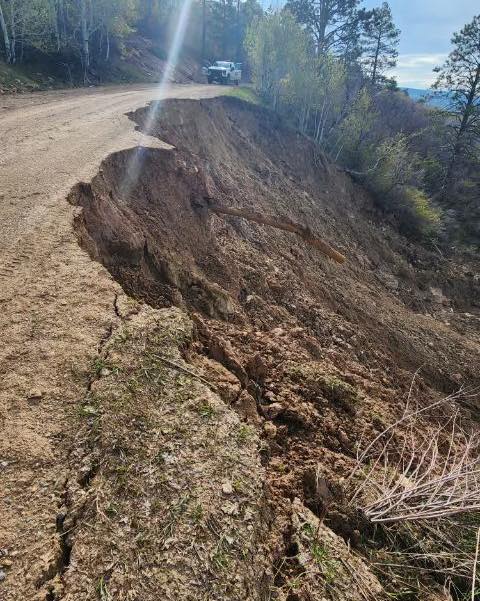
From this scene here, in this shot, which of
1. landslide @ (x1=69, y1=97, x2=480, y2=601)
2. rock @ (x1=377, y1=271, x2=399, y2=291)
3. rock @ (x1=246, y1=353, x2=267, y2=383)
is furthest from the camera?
rock @ (x1=377, y1=271, x2=399, y2=291)

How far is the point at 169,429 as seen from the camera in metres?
2.84

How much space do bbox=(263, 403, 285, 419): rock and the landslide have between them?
2cm

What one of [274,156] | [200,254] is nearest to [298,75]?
[274,156]

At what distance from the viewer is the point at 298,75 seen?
21.0 meters

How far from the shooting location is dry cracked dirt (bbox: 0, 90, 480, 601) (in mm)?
2135

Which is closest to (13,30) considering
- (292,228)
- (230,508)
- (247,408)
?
(292,228)

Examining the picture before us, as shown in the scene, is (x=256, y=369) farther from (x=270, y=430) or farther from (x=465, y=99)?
(x=465, y=99)

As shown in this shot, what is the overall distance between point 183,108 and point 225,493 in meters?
14.8

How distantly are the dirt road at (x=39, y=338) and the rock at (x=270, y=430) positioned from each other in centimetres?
168

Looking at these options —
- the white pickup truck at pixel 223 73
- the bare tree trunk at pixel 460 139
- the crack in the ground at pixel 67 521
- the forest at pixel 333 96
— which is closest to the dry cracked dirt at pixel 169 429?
the crack in the ground at pixel 67 521

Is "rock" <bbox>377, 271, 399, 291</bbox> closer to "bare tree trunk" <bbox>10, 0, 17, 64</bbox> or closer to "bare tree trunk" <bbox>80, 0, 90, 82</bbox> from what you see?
"bare tree trunk" <bbox>80, 0, 90, 82</bbox>

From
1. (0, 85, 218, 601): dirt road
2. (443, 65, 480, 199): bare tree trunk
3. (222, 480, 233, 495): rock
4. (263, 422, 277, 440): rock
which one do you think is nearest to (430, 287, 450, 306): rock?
(443, 65, 480, 199): bare tree trunk

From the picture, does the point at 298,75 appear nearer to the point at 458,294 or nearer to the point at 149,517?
the point at 458,294

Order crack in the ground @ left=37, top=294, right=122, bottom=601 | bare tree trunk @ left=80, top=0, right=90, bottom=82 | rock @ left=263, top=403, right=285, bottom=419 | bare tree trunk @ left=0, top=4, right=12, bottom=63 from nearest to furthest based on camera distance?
1. crack in the ground @ left=37, top=294, right=122, bottom=601
2. rock @ left=263, top=403, right=285, bottom=419
3. bare tree trunk @ left=0, top=4, right=12, bottom=63
4. bare tree trunk @ left=80, top=0, right=90, bottom=82
